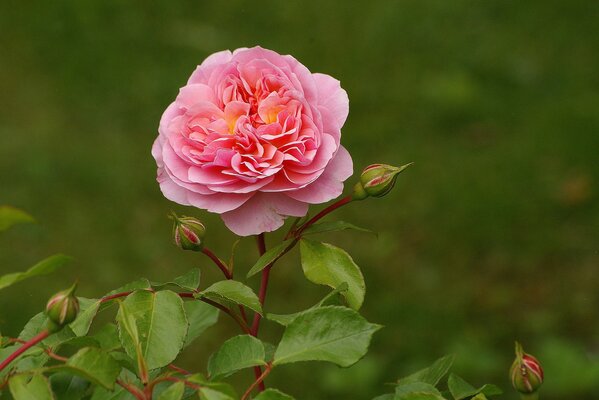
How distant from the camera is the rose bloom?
79 cm

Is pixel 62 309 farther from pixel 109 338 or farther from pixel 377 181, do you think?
pixel 377 181

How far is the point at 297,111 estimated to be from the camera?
81 cm

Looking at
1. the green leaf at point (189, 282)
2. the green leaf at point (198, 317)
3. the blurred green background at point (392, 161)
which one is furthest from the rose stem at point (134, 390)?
the blurred green background at point (392, 161)

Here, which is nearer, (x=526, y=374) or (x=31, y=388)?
(x=31, y=388)

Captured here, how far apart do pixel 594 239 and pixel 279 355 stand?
1.83 meters

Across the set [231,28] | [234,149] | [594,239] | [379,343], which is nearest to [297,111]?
[234,149]

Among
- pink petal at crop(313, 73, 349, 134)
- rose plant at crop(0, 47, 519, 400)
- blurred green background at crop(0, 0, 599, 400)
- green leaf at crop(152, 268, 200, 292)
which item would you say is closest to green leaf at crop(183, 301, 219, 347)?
rose plant at crop(0, 47, 519, 400)

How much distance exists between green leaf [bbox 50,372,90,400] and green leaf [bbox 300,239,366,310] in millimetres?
206

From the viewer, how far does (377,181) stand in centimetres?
83

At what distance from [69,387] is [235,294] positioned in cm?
16

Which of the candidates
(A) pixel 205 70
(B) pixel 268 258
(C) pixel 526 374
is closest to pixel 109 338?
(B) pixel 268 258

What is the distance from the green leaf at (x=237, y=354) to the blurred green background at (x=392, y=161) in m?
1.31

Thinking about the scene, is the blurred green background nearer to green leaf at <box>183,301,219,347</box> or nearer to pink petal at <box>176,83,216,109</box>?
green leaf at <box>183,301,219,347</box>

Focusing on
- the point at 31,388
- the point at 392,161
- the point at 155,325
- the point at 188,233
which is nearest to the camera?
the point at 31,388
